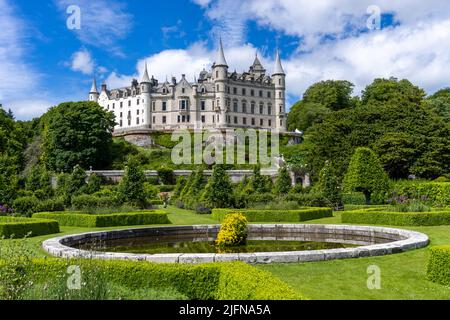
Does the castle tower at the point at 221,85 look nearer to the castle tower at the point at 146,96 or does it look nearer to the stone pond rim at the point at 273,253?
the castle tower at the point at 146,96

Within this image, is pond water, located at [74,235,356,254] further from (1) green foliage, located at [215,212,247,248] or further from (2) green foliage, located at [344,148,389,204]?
(2) green foliage, located at [344,148,389,204]

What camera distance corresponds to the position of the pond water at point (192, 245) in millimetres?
14078

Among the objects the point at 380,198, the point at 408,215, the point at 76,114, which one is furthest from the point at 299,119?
the point at 408,215

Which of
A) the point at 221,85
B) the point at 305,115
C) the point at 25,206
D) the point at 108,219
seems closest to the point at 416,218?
the point at 108,219

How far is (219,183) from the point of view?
27.3m

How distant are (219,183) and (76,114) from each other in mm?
35539

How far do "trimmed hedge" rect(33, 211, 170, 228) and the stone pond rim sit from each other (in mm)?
2687

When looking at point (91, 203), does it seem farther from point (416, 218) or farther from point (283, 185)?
point (416, 218)

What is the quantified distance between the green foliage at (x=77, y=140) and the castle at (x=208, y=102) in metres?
20.3

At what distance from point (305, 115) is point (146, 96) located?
3077 cm

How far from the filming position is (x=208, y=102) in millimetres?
83375

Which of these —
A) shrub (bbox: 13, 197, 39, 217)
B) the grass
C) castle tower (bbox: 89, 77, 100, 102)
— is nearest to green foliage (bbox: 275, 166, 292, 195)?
shrub (bbox: 13, 197, 39, 217)

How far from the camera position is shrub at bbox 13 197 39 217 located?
23.3m
